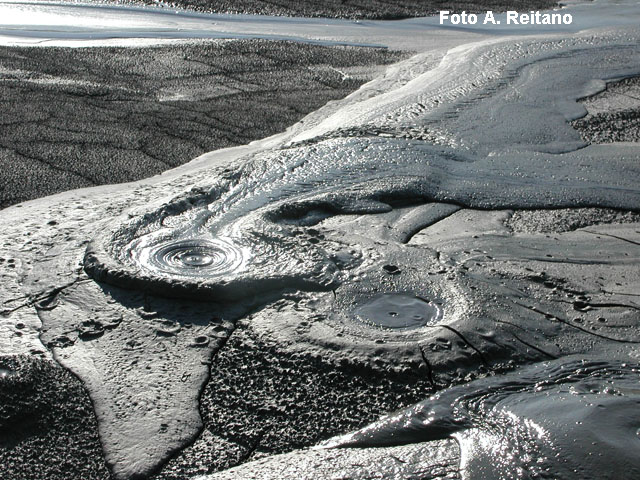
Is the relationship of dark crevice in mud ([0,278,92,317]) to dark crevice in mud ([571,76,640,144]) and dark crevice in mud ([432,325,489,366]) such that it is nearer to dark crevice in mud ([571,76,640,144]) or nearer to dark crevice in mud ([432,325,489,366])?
dark crevice in mud ([432,325,489,366])

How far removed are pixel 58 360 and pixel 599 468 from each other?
1253 mm

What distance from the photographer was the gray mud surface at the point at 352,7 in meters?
7.64

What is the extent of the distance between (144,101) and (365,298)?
2650mm

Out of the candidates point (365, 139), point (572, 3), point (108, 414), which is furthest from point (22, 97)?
point (572, 3)

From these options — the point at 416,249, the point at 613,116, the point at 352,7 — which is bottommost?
the point at 416,249

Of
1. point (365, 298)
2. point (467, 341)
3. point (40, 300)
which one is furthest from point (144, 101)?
point (467, 341)

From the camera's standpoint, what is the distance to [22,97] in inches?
175

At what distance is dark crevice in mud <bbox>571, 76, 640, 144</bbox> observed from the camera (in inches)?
152

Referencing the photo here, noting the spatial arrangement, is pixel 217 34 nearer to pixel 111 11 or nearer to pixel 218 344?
pixel 111 11

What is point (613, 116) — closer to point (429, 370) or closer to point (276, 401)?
point (429, 370)

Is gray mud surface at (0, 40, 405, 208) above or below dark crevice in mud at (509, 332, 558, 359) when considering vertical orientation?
above

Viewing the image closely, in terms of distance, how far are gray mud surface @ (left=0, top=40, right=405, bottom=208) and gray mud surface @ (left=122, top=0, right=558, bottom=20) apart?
61.6 inches

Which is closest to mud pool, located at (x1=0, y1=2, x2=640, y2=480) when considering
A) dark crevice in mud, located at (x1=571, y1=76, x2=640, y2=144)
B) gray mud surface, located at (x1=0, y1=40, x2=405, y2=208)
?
dark crevice in mud, located at (x1=571, y1=76, x2=640, y2=144)

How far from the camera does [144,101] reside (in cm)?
449
